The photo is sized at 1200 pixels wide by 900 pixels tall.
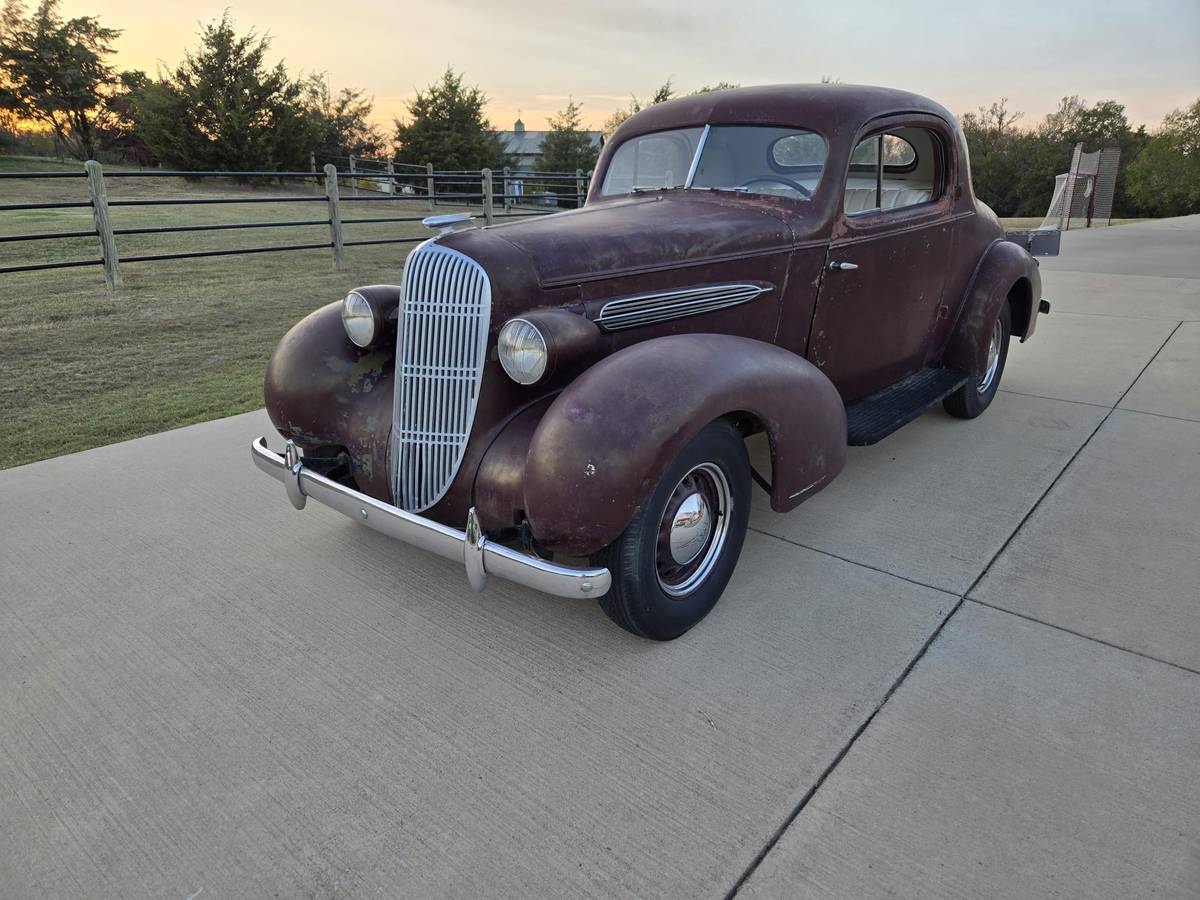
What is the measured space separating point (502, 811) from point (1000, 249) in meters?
4.24

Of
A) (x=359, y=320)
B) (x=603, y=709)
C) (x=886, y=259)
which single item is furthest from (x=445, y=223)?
(x=886, y=259)

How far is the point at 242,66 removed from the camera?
26406 mm

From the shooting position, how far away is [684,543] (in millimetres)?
2547

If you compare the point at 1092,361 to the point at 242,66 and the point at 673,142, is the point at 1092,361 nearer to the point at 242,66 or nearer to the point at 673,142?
the point at 673,142

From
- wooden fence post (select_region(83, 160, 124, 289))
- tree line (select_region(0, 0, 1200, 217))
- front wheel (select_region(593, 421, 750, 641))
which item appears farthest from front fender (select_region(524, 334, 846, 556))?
tree line (select_region(0, 0, 1200, 217))

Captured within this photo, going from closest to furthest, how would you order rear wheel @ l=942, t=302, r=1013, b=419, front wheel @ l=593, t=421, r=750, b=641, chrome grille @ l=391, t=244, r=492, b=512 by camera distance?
front wheel @ l=593, t=421, r=750, b=641, chrome grille @ l=391, t=244, r=492, b=512, rear wheel @ l=942, t=302, r=1013, b=419

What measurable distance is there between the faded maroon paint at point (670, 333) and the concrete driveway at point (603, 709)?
19.7 inches

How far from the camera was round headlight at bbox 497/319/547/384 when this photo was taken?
2.33 m

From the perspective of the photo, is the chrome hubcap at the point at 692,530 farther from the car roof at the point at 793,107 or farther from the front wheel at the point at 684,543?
the car roof at the point at 793,107

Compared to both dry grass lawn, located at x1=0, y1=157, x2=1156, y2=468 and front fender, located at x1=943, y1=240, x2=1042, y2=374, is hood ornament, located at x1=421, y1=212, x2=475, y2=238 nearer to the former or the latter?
dry grass lawn, located at x1=0, y1=157, x2=1156, y2=468

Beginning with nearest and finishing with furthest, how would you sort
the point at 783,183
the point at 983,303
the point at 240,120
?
1. the point at 783,183
2. the point at 983,303
3. the point at 240,120

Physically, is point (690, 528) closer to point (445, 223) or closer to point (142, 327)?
point (445, 223)

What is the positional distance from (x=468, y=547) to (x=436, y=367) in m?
0.66

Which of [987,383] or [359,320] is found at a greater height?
[359,320]
